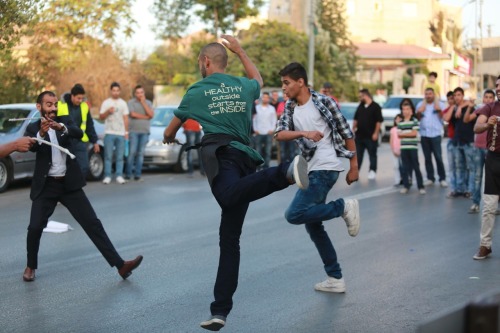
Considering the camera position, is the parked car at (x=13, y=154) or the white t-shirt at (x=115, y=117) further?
the white t-shirt at (x=115, y=117)

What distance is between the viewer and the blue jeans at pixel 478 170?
13.1m

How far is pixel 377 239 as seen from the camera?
10.5 m

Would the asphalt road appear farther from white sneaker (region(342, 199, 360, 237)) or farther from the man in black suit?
white sneaker (region(342, 199, 360, 237))

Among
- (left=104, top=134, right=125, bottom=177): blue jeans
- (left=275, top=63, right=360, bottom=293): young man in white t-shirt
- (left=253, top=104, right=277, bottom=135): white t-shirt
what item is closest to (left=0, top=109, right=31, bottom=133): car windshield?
(left=104, top=134, right=125, bottom=177): blue jeans

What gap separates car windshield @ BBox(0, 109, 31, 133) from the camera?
630 inches

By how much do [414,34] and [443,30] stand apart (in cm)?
287

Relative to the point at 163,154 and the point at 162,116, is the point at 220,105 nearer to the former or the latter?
the point at 163,154

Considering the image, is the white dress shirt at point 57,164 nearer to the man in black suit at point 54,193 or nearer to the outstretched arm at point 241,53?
the man in black suit at point 54,193

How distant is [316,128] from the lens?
7.31 meters

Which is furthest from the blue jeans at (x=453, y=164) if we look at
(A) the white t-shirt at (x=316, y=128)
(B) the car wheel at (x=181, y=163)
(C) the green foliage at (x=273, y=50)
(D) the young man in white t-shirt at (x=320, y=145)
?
(C) the green foliage at (x=273, y=50)

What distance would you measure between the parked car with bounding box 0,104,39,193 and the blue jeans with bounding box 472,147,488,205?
7.68m

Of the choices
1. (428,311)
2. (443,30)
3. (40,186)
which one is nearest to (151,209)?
(40,186)

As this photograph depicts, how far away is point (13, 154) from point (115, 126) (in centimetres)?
241

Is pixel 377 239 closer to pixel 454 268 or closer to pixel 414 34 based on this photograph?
pixel 454 268
